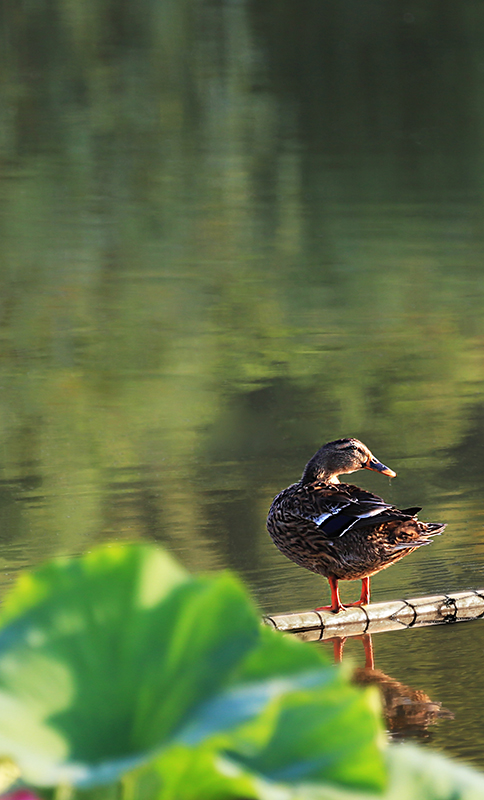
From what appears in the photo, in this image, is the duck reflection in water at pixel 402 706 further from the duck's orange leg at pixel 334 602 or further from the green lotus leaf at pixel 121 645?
the green lotus leaf at pixel 121 645

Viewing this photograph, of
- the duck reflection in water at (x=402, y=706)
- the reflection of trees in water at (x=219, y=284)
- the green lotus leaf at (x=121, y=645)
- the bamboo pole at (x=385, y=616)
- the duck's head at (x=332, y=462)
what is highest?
the green lotus leaf at (x=121, y=645)

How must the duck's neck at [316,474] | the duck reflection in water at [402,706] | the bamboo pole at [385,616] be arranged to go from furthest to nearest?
the duck's neck at [316,474], the bamboo pole at [385,616], the duck reflection in water at [402,706]

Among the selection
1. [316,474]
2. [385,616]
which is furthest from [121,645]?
[316,474]

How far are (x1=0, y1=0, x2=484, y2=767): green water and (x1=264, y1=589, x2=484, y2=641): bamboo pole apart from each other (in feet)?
0.15

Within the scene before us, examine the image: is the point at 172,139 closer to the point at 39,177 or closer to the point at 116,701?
the point at 39,177

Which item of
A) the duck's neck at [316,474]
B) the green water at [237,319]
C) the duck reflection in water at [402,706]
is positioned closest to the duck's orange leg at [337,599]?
the green water at [237,319]

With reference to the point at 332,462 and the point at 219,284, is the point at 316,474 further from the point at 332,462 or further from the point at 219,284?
the point at 219,284

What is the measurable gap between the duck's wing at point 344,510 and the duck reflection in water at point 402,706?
0.40 meters

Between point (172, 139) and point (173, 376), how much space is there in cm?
946

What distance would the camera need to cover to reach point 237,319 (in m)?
7.16

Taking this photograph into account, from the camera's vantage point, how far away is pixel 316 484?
316cm

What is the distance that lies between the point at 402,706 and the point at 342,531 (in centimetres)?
65

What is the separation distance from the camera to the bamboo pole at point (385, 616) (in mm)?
2836

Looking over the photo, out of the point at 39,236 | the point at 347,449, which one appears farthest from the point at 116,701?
the point at 39,236
